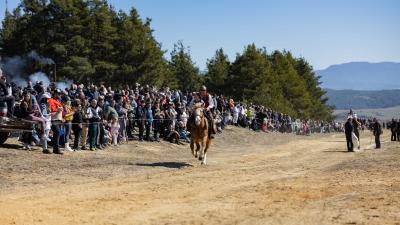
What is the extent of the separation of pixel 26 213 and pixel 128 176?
668 centimetres

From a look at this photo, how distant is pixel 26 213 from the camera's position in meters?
11.1

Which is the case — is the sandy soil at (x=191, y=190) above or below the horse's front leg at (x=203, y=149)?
below

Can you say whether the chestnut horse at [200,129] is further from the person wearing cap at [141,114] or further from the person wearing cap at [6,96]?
the person wearing cap at [6,96]

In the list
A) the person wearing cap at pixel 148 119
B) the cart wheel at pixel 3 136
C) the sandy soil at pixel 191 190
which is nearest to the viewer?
the sandy soil at pixel 191 190

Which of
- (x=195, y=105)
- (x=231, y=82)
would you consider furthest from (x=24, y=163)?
(x=231, y=82)

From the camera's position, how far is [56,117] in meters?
21.3

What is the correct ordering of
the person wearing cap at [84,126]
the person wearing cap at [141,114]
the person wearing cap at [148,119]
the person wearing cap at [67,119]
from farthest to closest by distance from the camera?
A: the person wearing cap at [148,119] < the person wearing cap at [141,114] < the person wearing cap at [84,126] < the person wearing cap at [67,119]

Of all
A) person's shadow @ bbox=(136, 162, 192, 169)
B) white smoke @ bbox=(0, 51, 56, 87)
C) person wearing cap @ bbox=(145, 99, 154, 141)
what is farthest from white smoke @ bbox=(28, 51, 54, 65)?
person's shadow @ bbox=(136, 162, 192, 169)

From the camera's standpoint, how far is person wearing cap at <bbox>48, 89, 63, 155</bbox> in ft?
67.7

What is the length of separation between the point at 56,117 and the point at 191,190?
9.00 m

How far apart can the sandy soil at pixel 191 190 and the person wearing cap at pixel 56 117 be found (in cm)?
63

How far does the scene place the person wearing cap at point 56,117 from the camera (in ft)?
67.7

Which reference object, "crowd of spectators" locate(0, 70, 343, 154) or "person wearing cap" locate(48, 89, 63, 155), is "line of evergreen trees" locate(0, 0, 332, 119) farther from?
"person wearing cap" locate(48, 89, 63, 155)

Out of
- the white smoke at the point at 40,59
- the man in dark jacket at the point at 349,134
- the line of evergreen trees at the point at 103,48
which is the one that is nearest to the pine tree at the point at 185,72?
the line of evergreen trees at the point at 103,48
